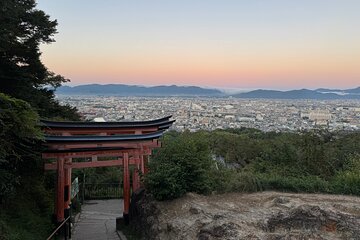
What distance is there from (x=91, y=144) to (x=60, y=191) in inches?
72.7

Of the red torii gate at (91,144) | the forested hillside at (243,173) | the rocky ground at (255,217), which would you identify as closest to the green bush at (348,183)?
the forested hillside at (243,173)

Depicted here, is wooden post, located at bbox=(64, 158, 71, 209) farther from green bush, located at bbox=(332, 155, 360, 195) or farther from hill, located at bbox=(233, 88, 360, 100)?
hill, located at bbox=(233, 88, 360, 100)

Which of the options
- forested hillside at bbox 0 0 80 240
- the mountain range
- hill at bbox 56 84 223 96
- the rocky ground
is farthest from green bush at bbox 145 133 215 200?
hill at bbox 56 84 223 96

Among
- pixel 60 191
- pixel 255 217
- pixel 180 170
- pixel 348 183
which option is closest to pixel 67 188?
pixel 60 191

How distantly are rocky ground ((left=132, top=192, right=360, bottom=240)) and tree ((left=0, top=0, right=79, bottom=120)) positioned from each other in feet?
22.9

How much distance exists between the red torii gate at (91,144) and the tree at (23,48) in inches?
86.3

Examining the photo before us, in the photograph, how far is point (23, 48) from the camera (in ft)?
50.6

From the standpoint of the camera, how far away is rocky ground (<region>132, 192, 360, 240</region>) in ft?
23.8

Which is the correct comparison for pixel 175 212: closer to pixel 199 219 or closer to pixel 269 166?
pixel 199 219

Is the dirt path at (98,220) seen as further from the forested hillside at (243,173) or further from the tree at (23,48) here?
the tree at (23,48)

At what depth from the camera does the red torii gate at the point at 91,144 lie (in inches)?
467

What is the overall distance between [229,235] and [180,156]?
3647mm

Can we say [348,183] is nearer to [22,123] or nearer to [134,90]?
[22,123]

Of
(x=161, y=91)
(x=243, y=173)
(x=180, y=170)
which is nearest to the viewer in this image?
(x=180, y=170)
